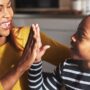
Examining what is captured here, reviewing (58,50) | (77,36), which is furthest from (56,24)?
(77,36)

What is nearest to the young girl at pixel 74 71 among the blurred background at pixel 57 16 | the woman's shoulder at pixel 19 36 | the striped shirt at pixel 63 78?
the striped shirt at pixel 63 78

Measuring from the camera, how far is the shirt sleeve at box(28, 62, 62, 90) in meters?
1.06

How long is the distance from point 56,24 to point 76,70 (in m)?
2.14

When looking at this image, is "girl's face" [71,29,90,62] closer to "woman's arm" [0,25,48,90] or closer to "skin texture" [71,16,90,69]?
"skin texture" [71,16,90,69]

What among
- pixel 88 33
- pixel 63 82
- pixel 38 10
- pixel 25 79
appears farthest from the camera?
pixel 38 10

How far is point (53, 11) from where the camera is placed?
3305mm

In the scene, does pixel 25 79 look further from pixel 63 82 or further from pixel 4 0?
pixel 4 0

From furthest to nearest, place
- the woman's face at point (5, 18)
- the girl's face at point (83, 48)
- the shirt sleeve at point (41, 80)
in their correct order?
the woman's face at point (5, 18) → the shirt sleeve at point (41, 80) → the girl's face at point (83, 48)

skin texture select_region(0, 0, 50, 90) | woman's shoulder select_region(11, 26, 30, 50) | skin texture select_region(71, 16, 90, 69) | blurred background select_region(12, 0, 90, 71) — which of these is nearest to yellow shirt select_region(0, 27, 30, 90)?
woman's shoulder select_region(11, 26, 30, 50)

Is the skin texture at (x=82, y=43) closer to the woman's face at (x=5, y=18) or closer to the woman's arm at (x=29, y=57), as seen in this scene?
the woman's arm at (x=29, y=57)

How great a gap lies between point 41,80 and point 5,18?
294 millimetres

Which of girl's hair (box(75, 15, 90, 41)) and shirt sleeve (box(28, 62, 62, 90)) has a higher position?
girl's hair (box(75, 15, 90, 41))

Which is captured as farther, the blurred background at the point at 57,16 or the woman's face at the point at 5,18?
the blurred background at the point at 57,16

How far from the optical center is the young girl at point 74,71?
37.6 inches
